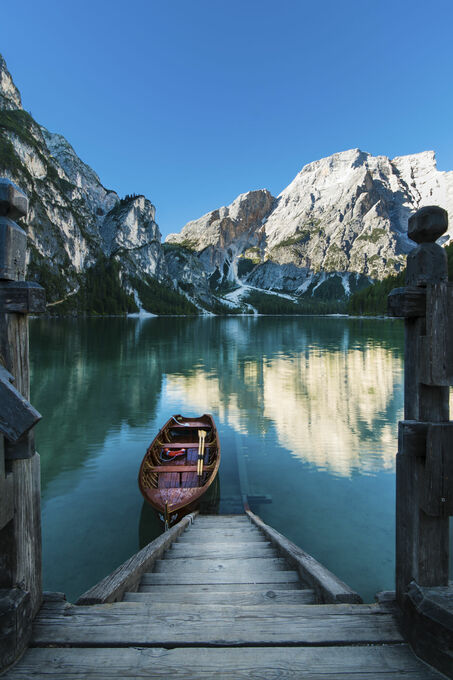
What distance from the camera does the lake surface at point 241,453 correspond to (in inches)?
404

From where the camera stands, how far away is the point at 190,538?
27.6 ft

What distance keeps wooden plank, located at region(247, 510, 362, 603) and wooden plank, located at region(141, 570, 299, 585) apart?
255 mm

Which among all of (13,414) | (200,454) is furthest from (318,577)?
(200,454)

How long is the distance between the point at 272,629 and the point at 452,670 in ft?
5.40

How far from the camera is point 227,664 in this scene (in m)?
3.26

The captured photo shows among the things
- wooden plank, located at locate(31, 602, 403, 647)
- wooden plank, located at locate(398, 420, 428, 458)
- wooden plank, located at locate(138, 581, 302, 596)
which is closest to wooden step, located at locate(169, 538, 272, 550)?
wooden plank, located at locate(138, 581, 302, 596)

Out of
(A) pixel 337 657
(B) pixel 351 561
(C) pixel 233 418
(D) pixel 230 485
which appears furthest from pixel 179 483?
(C) pixel 233 418

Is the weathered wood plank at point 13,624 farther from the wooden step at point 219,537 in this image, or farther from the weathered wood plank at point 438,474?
the wooden step at point 219,537

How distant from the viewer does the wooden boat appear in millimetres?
10312

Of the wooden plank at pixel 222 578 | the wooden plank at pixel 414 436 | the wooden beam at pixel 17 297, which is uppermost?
the wooden beam at pixel 17 297

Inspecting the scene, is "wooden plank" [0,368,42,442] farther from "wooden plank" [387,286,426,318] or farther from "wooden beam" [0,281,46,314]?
"wooden plank" [387,286,426,318]

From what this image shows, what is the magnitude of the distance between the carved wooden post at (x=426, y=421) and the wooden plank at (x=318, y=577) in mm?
706

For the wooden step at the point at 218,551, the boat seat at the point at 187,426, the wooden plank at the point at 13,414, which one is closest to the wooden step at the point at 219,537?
the wooden step at the point at 218,551

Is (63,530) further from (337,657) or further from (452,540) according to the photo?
(452,540)
